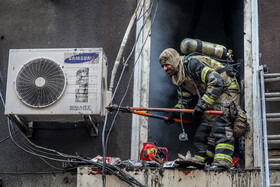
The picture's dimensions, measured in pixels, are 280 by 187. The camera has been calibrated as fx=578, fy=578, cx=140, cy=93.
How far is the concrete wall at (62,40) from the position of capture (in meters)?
9.12

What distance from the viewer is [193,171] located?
7934 mm

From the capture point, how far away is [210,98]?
8.48 metres

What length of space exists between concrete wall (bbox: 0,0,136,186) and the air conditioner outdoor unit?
0.59 meters

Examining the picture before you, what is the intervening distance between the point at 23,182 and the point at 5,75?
6.13ft

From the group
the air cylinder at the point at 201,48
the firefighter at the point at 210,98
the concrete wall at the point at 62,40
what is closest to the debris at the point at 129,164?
the concrete wall at the point at 62,40

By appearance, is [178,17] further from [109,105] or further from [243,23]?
[109,105]

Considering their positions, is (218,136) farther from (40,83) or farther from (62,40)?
(62,40)

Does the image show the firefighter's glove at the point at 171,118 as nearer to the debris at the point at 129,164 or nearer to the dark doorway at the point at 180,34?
the dark doorway at the point at 180,34

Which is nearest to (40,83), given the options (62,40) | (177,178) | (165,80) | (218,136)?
(62,40)

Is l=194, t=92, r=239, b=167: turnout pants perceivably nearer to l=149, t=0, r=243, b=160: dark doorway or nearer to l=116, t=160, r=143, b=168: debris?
l=149, t=0, r=243, b=160: dark doorway

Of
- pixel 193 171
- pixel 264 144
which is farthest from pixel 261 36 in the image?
pixel 193 171

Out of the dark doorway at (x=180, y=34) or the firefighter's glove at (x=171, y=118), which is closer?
the firefighter's glove at (x=171, y=118)

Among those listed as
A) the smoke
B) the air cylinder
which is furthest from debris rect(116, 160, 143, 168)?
the air cylinder

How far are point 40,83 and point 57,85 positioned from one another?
0.25m
